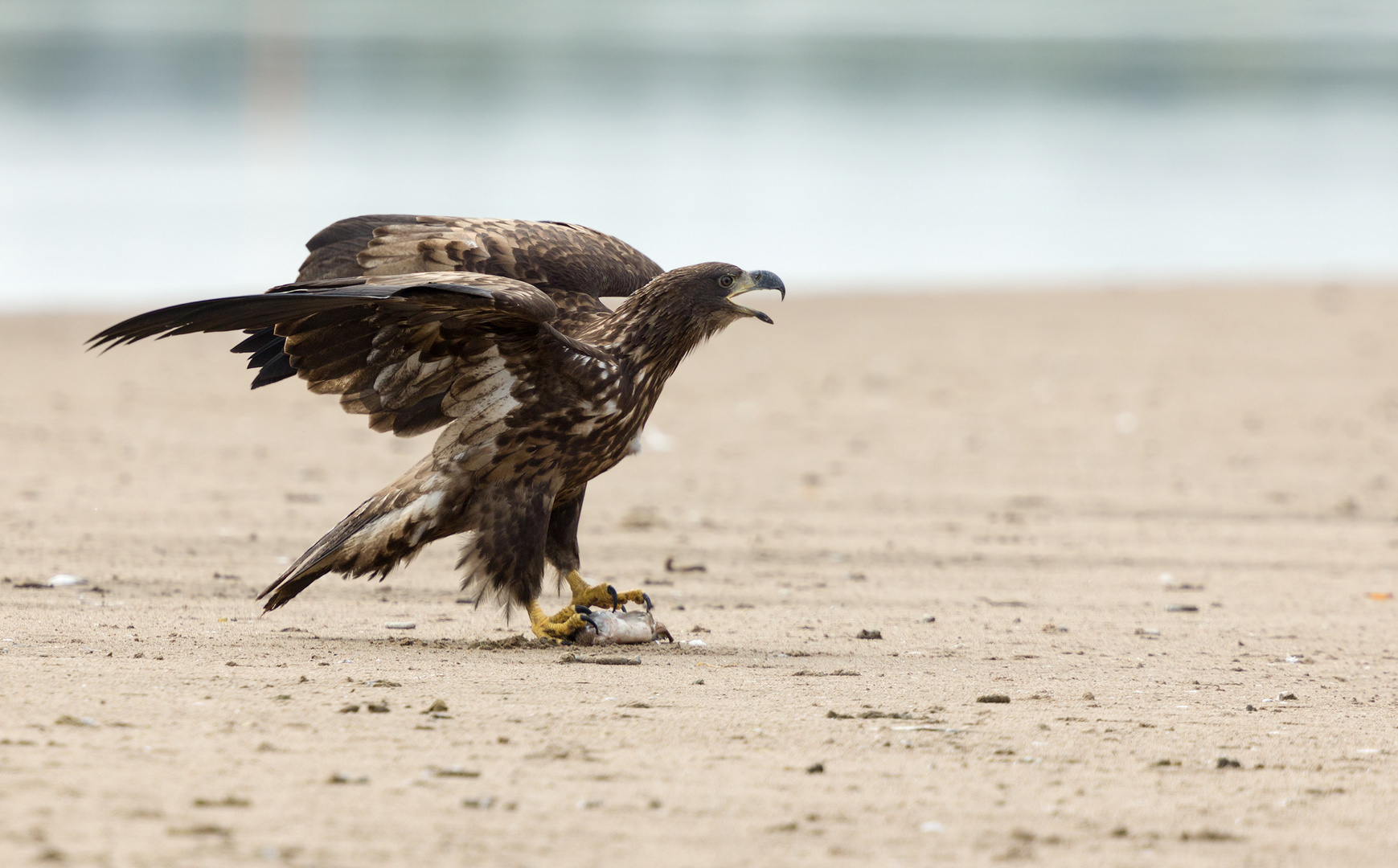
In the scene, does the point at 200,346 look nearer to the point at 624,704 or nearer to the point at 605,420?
the point at 605,420

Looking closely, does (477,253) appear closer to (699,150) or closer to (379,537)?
(379,537)

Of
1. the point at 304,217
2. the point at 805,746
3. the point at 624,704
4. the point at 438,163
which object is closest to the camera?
the point at 805,746

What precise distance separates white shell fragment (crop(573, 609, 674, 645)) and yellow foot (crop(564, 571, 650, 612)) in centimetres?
12

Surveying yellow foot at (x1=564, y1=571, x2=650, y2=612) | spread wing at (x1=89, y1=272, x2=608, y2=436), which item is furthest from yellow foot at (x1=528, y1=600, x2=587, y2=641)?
spread wing at (x1=89, y1=272, x2=608, y2=436)

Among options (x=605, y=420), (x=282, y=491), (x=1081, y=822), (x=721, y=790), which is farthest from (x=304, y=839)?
(x=282, y=491)

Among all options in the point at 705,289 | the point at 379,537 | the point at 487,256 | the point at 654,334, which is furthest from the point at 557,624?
the point at 487,256

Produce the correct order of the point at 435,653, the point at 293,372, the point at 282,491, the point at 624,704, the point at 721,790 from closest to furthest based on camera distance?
the point at 721,790 → the point at 624,704 → the point at 435,653 → the point at 293,372 → the point at 282,491

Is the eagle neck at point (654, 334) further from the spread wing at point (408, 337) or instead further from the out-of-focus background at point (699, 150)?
the out-of-focus background at point (699, 150)

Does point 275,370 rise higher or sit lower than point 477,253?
lower

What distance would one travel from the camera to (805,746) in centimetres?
375

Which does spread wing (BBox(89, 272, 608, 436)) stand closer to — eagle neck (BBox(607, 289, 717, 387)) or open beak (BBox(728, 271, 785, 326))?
eagle neck (BBox(607, 289, 717, 387))

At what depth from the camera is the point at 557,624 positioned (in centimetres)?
510

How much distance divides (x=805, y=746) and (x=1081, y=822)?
2.33ft

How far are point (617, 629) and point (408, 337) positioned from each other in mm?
1120
